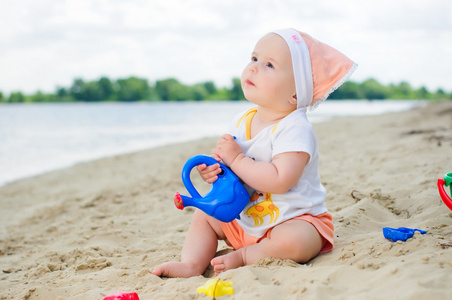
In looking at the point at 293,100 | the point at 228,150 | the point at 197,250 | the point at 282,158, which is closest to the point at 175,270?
the point at 197,250

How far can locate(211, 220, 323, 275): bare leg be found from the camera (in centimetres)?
189

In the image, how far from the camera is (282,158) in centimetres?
188

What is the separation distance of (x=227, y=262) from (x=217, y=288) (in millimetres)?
369

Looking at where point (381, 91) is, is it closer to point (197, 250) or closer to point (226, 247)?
point (226, 247)

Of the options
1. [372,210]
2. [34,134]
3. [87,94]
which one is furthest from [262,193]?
[87,94]

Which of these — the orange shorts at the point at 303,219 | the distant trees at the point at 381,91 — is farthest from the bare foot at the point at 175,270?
the distant trees at the point at 381,91

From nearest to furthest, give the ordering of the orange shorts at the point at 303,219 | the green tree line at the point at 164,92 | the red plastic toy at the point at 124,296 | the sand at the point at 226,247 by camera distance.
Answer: the sand at the point at 226,247
the red plastic toy at the point at 124,296
the orange shorts at the point at 303,219
the green tree line at the point at 164,92

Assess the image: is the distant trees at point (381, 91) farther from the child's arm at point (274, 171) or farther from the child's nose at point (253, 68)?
the child's arm at point (274, 171)

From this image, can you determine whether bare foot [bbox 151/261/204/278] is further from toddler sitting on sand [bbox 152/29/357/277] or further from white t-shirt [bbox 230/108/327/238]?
white t-shirt [bbox 230/108/327/238]

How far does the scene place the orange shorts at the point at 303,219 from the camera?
1959 mm

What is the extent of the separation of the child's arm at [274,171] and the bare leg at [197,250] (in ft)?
1.28

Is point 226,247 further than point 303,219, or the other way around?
point 226,247

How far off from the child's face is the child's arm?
0.28m

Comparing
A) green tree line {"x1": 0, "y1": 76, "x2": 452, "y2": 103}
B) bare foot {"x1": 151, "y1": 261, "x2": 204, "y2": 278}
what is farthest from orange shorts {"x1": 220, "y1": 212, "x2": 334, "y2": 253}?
green tree line {"x1": 0, "y1": 76, "x2": 452, "y2": 103}
